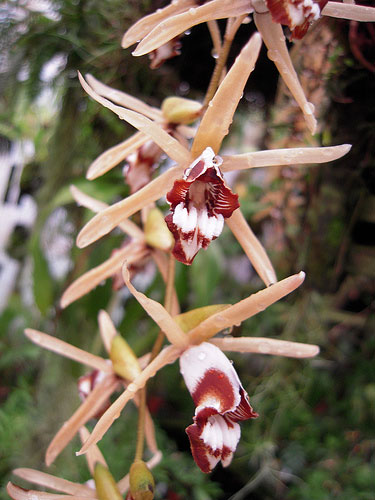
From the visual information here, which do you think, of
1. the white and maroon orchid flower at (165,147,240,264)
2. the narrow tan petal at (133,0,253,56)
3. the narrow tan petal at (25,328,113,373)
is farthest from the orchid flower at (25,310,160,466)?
the narrow tan petal at (133,0,253,56)

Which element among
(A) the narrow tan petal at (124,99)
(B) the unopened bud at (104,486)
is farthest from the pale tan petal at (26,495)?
(A) the narrow tan petal at (124,99)

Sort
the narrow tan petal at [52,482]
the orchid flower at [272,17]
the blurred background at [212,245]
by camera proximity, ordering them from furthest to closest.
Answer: the blurred background at [212,245], the narrow tan petal at [52,482], the orchid flower at [272,17]

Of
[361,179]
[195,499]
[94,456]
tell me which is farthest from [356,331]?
[94,456]

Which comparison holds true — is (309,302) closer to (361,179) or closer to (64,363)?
(361,179)

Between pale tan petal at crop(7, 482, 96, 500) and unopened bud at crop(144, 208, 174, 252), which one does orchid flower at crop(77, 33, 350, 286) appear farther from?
pale tan petal at crop(7, 482, 96, 500)

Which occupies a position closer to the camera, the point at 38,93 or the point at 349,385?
the point at 38,93

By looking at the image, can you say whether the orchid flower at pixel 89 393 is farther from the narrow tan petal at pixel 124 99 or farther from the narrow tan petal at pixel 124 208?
the narrow tan petal at pixel 124 99
